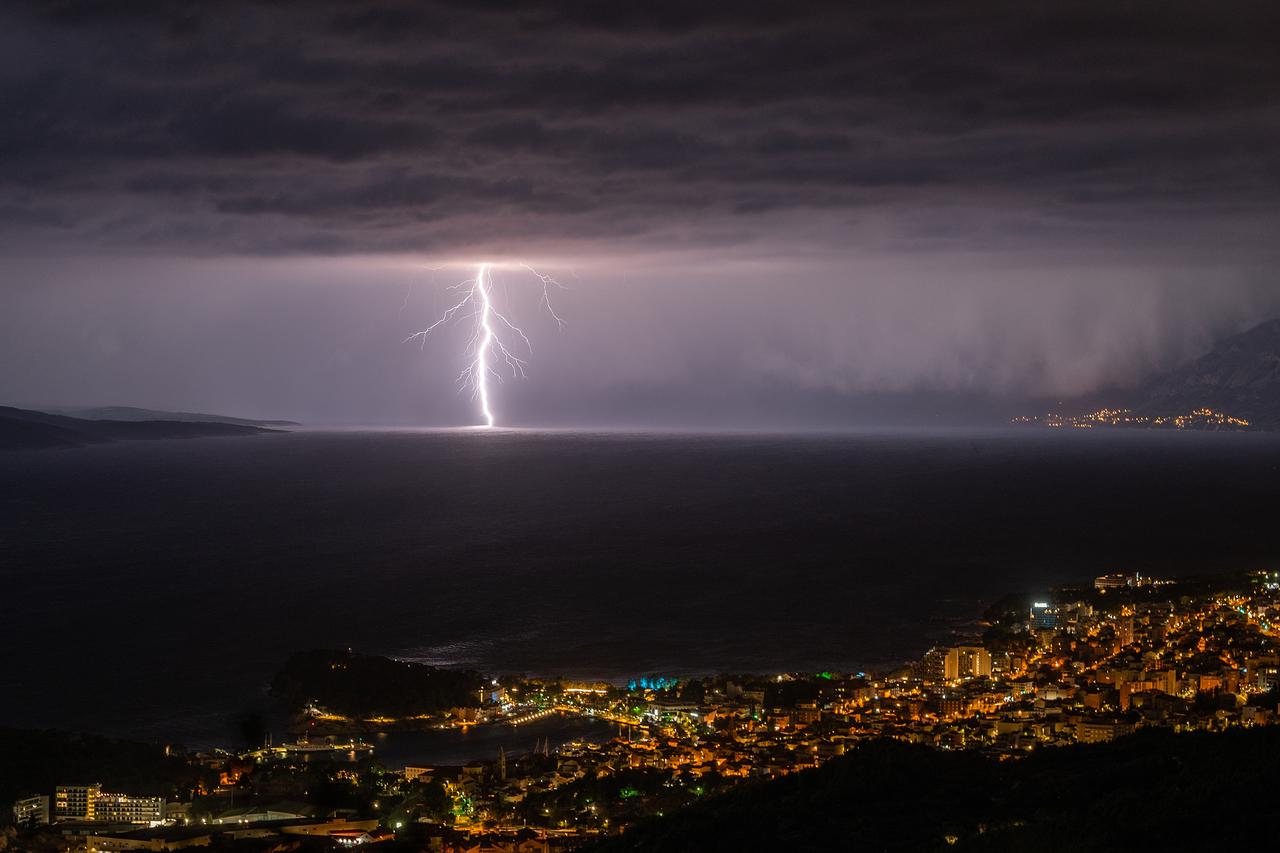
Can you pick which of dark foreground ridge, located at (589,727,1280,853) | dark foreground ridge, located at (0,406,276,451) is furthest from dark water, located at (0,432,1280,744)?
dark foreground ridge, located at (0,406,276,451)

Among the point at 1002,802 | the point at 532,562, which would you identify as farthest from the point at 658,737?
the point at 532,562

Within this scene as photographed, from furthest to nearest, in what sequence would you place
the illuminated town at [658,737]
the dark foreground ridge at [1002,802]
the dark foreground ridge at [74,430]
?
the dark foreground ridge at [74,430], the illuminated town at [658,737], the dark foreground ridge at [1002,802]

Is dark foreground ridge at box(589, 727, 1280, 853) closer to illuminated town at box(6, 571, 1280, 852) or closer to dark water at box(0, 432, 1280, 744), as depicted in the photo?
illuminated town at box(6, 571, 1280, 852)

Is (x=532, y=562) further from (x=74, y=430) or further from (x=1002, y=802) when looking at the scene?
(x=74, y=430)

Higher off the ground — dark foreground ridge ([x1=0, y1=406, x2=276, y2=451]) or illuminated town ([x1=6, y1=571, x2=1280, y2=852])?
dark foreground ridge ([x1=0, y1=406, x2=276, y2=451])

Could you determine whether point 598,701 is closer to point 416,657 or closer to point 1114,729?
point 416,657

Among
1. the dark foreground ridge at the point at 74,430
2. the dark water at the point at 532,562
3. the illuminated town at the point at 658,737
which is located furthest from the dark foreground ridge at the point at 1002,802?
the dark foreground ridge at the point at 74,430

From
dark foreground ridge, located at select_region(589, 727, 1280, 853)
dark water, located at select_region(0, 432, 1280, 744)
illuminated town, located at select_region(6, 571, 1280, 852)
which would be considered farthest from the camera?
dark water, located at select_region(0, 432, 1280, 744)

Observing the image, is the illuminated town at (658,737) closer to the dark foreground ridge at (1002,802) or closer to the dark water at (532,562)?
the dark foreground ridge at (1002,802)
